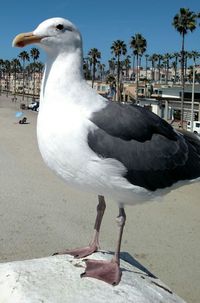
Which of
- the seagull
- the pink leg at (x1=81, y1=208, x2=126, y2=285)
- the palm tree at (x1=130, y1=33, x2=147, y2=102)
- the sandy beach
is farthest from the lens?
the palm tree at (x1=130, y1=33, x2=147, y2=102)

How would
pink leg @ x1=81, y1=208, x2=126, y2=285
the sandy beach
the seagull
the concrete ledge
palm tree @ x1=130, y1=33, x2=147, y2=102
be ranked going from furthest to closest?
palm tree @ x1=130, y1=33, x2=147, y2=102 < the sandy beach < pink leg @ x1=81, y1=208, x2=126, y2=285 < the concrete ledge < the seagull

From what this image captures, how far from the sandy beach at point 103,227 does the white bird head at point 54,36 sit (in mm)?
5684

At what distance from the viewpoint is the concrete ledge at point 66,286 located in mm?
3742

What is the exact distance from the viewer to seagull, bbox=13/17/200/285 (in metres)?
3.51

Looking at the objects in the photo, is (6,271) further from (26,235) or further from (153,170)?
(26,235)

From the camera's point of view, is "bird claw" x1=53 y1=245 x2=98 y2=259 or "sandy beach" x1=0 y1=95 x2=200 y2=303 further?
"sandy beach" x1=0 y1=95 x2=200 y2=303

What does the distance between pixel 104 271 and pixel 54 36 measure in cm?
229

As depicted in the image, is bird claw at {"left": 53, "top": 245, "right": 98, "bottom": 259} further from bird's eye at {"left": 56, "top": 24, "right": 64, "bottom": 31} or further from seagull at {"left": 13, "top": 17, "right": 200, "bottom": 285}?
bird's eye at {"left": 56, "top": 24, "right": 64, "bottom": 31}

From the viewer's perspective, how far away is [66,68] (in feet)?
12.0

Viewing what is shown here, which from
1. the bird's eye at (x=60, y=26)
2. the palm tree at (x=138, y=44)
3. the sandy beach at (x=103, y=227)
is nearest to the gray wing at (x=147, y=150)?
the bird's eye at (x=60, y=26)

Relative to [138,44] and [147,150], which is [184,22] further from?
[147,150]

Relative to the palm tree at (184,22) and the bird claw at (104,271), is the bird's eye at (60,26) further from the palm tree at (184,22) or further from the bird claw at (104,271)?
the palm tree at (184,22)

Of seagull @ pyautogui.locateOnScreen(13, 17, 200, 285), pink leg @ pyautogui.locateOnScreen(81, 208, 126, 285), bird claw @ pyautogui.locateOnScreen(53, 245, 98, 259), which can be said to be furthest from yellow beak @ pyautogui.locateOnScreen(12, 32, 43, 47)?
bird claw @ pyautogui.locateOnScreen(53, 245, 98, 259)

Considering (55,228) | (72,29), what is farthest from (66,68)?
(55,228)
